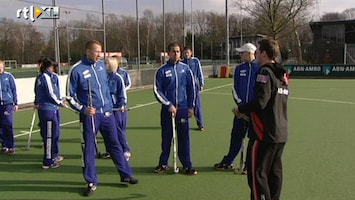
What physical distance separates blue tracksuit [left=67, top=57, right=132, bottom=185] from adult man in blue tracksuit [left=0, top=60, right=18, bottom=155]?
3150 millimetres

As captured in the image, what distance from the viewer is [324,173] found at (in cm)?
617

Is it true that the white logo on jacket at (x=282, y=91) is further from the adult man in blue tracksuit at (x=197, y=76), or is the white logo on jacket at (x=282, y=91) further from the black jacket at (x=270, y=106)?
the adult man in blue tracksuit at (x=197, y=76)

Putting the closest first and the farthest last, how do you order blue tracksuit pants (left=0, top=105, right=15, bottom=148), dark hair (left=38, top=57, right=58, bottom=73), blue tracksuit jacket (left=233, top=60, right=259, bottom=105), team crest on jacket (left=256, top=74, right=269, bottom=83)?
team crest on jacket (left=256, top=74, right=269, bottom=83) → blue tracksuit jacket (left=233, top=60, right=259, bottom=105) → dark hair (left=38, top=57, right=58, bottom=73) → blue tracksuit pants (left=0, top=105, right=15, bottom=148)

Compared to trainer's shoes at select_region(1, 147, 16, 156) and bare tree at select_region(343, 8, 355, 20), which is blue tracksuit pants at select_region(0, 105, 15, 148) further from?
bare tree at select_region(343, 8, 355, 20)

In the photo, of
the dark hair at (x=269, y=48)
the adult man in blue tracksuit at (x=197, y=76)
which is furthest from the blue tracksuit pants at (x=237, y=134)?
the adult man in blue tracksuit at (x=197, y=76)

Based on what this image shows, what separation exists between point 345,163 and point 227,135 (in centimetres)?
313

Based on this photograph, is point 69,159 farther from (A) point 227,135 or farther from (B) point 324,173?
(B) point 324,173

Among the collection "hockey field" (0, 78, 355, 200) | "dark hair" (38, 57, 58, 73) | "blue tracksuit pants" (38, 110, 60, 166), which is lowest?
"hockey field" (0, 78, 355, 200)

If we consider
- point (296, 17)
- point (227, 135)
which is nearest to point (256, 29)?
point (296, 17)

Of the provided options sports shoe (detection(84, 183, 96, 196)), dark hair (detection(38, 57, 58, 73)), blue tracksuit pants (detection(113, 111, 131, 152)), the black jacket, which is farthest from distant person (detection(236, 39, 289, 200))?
dark hair (detection(38, 57, 58, 73))

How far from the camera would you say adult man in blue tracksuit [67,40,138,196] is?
17.3ft

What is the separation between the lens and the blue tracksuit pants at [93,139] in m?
5.29

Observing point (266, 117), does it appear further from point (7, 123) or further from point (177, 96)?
point (7, 123)

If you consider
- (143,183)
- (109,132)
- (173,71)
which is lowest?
(143,183)
